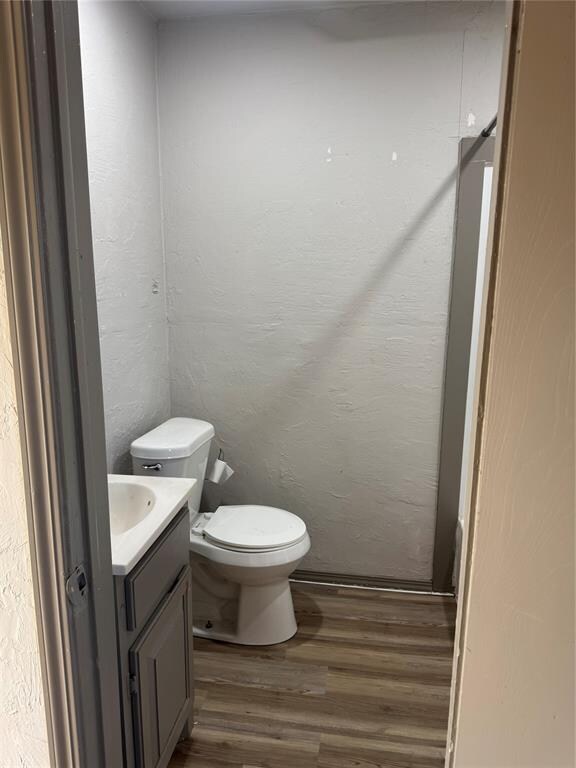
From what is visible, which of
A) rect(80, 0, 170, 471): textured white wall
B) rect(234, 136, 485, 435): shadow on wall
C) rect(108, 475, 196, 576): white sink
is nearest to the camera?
rect(108, 475, 196, 576): white sink

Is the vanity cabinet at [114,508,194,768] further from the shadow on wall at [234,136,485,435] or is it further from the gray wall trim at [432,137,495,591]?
the gray wall trim at [432,137,495,591]

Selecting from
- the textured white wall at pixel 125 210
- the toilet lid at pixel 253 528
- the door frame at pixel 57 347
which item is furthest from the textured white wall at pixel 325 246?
the door frame at pixel 57 347

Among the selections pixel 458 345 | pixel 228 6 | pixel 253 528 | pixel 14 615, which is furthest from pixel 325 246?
pixel 14 615

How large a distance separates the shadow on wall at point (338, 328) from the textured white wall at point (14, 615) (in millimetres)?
1641

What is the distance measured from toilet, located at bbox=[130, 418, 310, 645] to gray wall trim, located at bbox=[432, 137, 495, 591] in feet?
2.32

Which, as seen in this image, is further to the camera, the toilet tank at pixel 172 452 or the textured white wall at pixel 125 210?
the toilet tank at pixel 172 452

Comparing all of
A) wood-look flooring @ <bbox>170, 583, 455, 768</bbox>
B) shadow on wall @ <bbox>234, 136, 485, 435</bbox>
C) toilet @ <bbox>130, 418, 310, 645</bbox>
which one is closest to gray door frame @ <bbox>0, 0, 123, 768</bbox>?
wood-look flooring @ <bbox>170, 583, 455, 768</bbox>

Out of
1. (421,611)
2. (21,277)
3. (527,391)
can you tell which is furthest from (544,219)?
(421,611)

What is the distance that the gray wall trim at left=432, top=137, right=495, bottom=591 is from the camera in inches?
83.9

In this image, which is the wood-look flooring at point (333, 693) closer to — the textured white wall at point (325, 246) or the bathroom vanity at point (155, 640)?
the bathroom vanity at point (155, 640)

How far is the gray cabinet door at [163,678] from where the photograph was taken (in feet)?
4.03

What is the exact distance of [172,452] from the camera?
194cm

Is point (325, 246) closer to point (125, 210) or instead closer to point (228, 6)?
point (125, 210)

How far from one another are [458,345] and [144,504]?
4.75 feet
